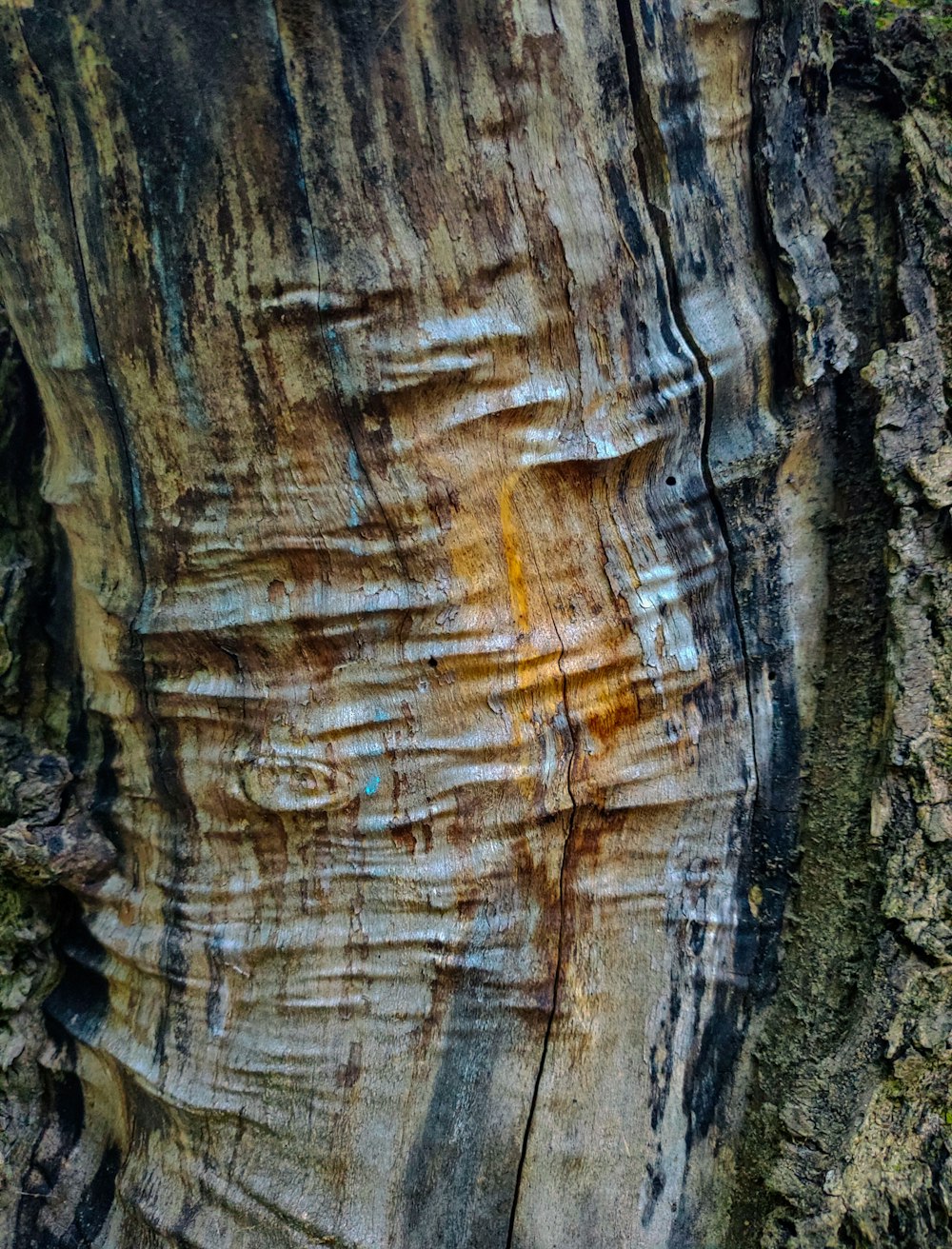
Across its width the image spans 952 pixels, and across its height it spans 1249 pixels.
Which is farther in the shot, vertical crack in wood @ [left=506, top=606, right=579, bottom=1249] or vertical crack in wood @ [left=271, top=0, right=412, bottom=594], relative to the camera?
vertical crack in wood @ [left=506, top=606, right=579, bottom=1249]

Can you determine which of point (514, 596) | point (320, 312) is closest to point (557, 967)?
point (514, 596)

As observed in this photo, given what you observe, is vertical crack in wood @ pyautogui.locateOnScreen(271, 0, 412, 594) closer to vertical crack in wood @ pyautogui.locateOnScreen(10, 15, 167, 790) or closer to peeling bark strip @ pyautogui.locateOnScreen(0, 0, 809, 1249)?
peeling bark strip @ pyautogui.locateOnScreen(0, 0, 809, 1249)

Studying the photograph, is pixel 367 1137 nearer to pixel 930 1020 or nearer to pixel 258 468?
pixel 930 1020

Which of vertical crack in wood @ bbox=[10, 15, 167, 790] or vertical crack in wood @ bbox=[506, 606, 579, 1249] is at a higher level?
vertical crack in wood @ bbox=[10, 15, 167, 790]

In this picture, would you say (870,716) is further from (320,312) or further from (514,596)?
(320,312)

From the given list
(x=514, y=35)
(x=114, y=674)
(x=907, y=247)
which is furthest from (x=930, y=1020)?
(x=514, y=35)

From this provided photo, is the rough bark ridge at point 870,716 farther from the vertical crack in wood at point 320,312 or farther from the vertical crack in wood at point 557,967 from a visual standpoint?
the vertical crack in wood at point 320,312

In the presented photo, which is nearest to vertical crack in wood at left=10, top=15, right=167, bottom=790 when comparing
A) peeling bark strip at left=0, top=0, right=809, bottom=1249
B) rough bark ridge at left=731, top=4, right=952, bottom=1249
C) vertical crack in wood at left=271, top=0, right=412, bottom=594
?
peeling bark strip at left=0, top=0, right=809, bottom=1249

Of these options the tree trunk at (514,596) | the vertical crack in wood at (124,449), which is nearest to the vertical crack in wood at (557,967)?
the tree trunk at (514,596)
